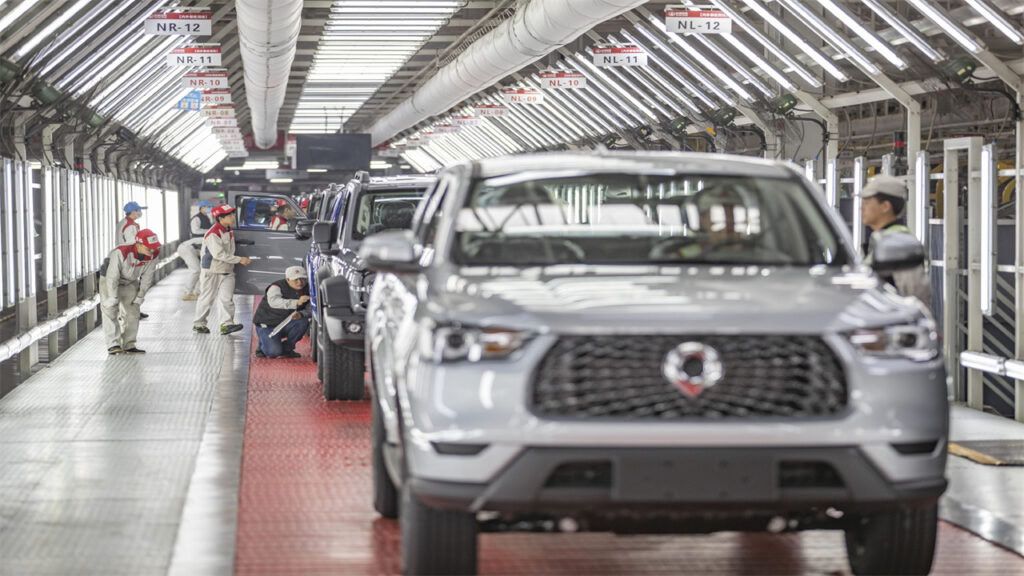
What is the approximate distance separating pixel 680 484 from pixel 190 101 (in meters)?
24.3

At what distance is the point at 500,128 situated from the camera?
36.2 metres

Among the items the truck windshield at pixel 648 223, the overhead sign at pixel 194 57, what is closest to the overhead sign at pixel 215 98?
the overhead sign at pixel 194 57

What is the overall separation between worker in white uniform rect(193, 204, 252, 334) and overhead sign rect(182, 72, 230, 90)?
5411 millimetres

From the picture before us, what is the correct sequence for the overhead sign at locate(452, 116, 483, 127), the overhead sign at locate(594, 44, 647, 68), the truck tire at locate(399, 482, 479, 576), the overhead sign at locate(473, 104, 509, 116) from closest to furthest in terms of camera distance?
the truck tire at locate(399, 482, 479, 576) → the overhead sign at locate(594, 44, 647, 68) → the overhead sign at locate(473, 104, 509, 116) → the overhead sign at locate(452, 116, 483, 127)

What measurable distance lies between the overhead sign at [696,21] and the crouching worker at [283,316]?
16.3 ft

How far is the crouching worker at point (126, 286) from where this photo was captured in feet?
49.8

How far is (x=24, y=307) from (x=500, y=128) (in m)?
23.3

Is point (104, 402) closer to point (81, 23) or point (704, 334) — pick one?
point (81, 23)

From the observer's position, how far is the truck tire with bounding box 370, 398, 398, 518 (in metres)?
6.21

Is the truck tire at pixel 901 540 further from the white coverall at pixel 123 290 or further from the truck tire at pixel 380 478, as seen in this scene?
the white coverall at pixel 123 290

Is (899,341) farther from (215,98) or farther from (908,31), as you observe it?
(215,98)

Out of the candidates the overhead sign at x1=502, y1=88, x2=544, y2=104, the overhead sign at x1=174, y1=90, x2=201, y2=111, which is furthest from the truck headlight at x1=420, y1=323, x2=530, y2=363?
the overhead sign at x1=174, y1=90, x2=201, y2=111

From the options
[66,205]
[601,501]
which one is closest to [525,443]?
[601,501]

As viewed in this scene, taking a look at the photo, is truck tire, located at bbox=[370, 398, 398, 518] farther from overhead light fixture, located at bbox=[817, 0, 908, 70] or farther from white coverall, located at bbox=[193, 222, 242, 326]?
white coverall, located at bbox=[193, 222, 242, 326]
